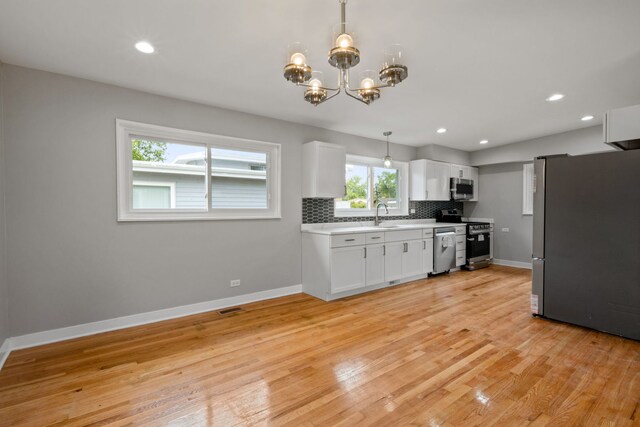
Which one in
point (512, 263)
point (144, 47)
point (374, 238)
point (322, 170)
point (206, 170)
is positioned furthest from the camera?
point (512, 263)

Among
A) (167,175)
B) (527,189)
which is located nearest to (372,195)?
(527,189)

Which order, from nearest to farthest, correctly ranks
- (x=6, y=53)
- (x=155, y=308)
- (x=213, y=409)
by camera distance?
(x=213, y=409)
(x=6, y=53)
(x=155, y=308)

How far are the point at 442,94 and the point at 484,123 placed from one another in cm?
164

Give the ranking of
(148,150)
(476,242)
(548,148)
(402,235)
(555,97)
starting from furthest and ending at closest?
(476,242), (548,148), (402,235), (555,97), (148,150)

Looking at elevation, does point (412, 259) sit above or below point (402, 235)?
below

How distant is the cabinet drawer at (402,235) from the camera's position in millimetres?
4621

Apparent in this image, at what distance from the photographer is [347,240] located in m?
4.12

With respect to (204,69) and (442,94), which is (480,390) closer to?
(442,94)

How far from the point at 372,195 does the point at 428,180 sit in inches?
48.0

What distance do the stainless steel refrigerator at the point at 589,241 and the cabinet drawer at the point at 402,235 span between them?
5.87 ft

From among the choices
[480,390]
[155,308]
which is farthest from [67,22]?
[480,390]

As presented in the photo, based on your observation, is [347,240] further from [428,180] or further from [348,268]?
[428,180]

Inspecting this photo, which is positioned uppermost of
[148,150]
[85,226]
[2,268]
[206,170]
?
[148,150]

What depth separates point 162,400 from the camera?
6.37 feet
